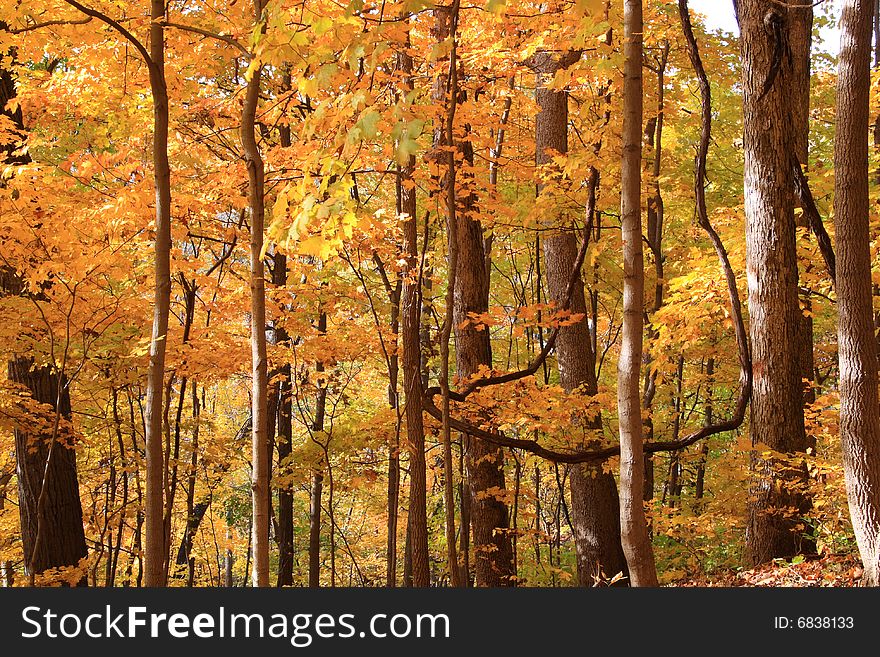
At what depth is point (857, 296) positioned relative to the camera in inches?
182

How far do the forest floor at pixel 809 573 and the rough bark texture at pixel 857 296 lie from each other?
0.52 metres

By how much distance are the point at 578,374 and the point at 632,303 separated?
5478mm

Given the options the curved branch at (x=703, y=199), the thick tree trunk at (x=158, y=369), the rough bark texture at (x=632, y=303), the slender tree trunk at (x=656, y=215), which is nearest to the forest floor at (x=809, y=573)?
the curved branch at (x=703, y=199)

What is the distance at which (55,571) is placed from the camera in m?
7.84

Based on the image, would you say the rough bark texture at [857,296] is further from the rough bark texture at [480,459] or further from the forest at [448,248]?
the rough bark texture at [480,459]

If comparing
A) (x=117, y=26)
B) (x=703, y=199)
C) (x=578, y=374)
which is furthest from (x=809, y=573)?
(x=117, y=26)

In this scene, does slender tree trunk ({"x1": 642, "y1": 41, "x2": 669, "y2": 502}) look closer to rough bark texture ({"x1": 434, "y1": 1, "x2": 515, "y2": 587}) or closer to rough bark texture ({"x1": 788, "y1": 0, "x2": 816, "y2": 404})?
rough bark texture ({"x1": 788, "y1": 0, "x2": 816, "y2": 404})

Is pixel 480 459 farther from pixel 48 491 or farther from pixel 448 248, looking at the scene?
pixel 48 491

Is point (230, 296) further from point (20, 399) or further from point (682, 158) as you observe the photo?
point (682, 158)

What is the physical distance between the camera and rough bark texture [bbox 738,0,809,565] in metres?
6.11

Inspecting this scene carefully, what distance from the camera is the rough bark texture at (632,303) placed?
3.23 m

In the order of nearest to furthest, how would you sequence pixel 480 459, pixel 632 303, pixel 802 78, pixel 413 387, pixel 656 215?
pixel 632 303
pixel 413 387
pixel 802 78
pixel 480 459
pixel 656 215

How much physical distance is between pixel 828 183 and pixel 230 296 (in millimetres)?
5992

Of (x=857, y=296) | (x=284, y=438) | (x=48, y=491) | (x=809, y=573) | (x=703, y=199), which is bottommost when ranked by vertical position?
(x=809, y=573)
